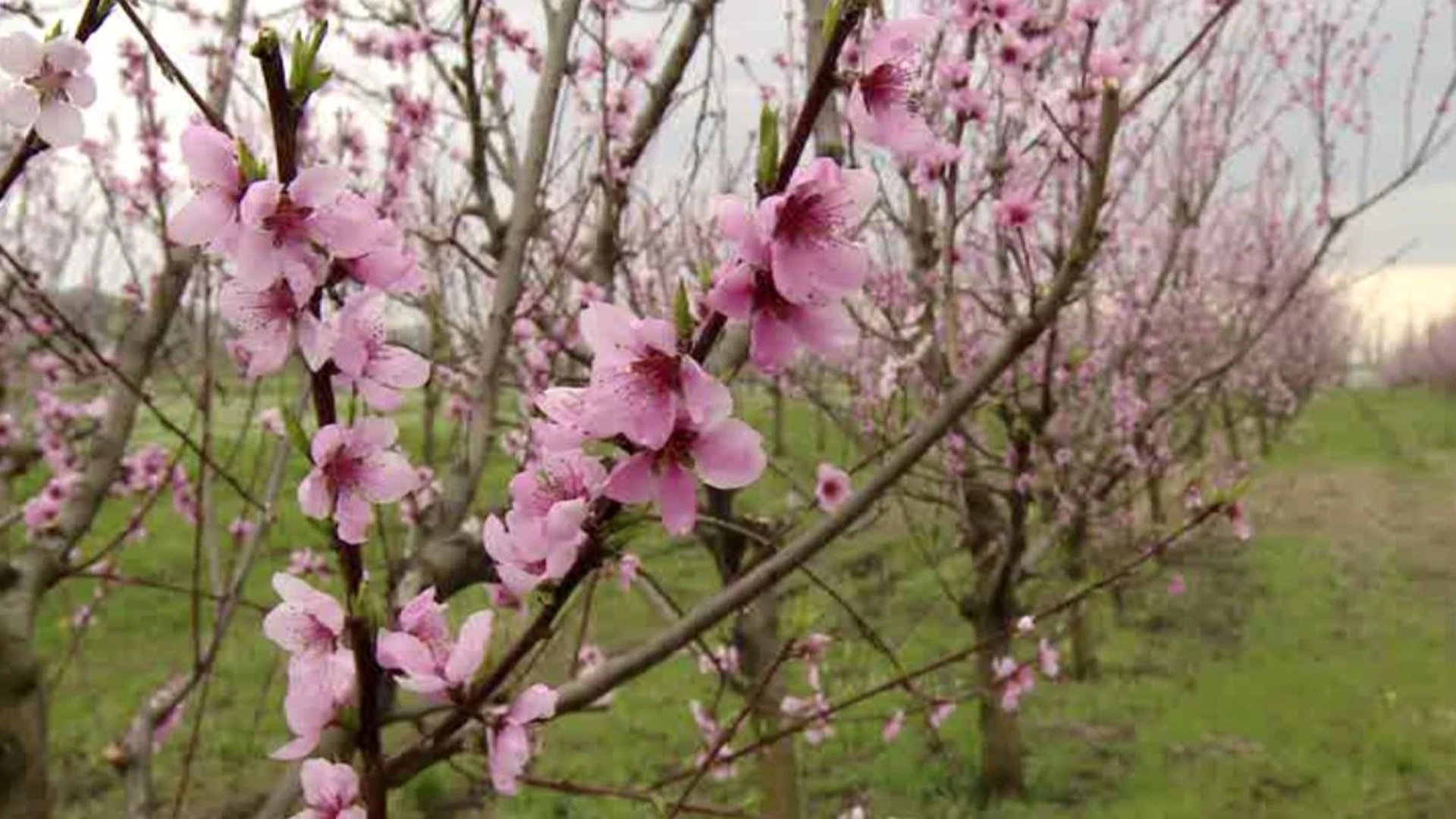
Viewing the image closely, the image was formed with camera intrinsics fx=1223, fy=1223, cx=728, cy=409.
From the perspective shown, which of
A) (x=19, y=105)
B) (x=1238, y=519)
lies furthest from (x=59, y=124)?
(x=1238, y=519)

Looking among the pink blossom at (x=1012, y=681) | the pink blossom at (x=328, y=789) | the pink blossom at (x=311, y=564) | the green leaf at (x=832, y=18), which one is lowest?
the pink blossom at (x=1012, y=681)

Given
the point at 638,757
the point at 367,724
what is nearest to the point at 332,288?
the point at 367,724

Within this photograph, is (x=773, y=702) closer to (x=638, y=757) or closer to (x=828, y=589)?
(x=828, y=589)

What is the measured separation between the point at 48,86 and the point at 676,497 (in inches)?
32.4

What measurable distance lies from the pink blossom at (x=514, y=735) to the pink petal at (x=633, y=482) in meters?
0.23

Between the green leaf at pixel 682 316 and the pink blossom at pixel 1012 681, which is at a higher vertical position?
the green leaf at pixel 682 316

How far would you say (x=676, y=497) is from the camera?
37.4 inches

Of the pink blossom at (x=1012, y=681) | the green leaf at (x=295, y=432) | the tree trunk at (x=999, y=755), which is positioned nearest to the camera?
the green leaf at (x=295, y=432)

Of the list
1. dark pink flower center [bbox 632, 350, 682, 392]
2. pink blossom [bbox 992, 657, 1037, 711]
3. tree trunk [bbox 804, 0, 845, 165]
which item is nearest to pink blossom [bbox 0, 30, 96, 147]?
dark pink flower center [bbox 632, 350, 682, 392]

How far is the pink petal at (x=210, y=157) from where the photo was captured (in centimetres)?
93

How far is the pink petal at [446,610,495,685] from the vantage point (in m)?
1.06

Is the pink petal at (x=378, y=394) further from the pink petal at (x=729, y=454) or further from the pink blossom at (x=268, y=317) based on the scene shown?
the pink petal at (x=729, y=454)

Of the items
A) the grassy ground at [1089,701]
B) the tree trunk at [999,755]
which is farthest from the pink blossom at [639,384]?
the tree trunk at [999,755]

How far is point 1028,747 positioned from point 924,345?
3.68 m
